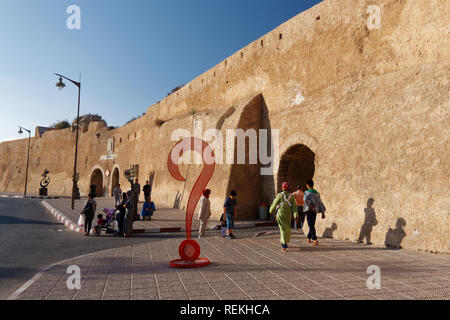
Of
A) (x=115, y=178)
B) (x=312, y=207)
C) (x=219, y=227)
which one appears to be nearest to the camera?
(x=312, y=207)

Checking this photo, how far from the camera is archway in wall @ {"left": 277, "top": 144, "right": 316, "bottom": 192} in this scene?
10.8m

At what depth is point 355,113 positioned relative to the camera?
7.90m

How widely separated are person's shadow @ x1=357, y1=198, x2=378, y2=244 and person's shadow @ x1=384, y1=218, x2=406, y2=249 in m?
0.40

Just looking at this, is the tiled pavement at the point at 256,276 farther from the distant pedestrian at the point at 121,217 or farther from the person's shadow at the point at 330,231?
the distant pedestrian at the point at 121,217

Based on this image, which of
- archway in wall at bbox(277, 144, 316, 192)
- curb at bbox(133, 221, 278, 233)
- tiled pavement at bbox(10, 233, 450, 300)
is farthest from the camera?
archway in wall at bbox(277, 144, 316, 192)

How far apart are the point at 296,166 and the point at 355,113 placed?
3700mm

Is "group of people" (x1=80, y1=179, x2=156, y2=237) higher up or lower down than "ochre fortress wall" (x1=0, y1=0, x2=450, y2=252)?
lower down

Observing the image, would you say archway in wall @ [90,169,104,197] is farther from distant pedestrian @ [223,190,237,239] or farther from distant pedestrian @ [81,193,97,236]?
distant pedestrian @ [223,190,237,239]

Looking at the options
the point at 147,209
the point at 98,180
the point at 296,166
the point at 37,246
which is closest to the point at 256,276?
the point at 37,246

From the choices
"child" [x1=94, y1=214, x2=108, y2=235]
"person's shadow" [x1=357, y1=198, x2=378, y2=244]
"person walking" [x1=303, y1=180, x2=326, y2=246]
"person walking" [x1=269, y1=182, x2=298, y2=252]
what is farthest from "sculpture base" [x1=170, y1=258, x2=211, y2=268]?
"child" [x1=94, y1=214, x2=108, y2=235]

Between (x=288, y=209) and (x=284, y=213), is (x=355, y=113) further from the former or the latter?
(x=284, y=213)

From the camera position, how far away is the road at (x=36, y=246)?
458 cm

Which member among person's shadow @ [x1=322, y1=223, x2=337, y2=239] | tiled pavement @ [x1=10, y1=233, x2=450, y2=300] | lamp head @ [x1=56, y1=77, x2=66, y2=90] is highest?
lamp head @ [x1=56, y1=77, x2=66, y2=90]

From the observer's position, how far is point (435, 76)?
20.7ft
